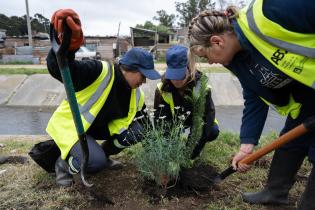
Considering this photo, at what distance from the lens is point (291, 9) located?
1.84 meters

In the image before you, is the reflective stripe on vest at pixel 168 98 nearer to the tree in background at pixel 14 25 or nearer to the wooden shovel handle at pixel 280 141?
the wooden shovel handle at pixel 280 141

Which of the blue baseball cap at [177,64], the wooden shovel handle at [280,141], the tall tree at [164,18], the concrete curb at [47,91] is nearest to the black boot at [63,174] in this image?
the blue baseball cap at [177,64]

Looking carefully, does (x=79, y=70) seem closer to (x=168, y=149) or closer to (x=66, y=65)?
(x=66, y=65)

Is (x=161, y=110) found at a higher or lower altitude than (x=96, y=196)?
higher

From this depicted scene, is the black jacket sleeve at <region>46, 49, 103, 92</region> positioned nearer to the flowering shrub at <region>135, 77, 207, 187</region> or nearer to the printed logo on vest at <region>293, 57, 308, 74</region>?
the flowering shrub at <region>135, 77, 207, 187</region>

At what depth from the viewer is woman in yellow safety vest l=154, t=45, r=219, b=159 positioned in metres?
2.94

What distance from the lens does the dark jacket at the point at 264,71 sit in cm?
184

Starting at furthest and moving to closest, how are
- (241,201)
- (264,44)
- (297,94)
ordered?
(241,201)
(297,94)
(264,44)

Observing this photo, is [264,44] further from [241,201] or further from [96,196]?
[96,196]

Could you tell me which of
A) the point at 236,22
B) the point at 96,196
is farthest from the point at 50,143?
the point at 236,22

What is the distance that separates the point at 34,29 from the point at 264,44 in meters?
46.4

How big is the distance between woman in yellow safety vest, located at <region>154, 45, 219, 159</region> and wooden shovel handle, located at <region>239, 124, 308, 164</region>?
0.65 meters

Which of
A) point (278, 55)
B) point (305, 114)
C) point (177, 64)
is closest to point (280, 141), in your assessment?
point (305, 114)

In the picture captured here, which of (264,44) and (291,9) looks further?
(264,44)
